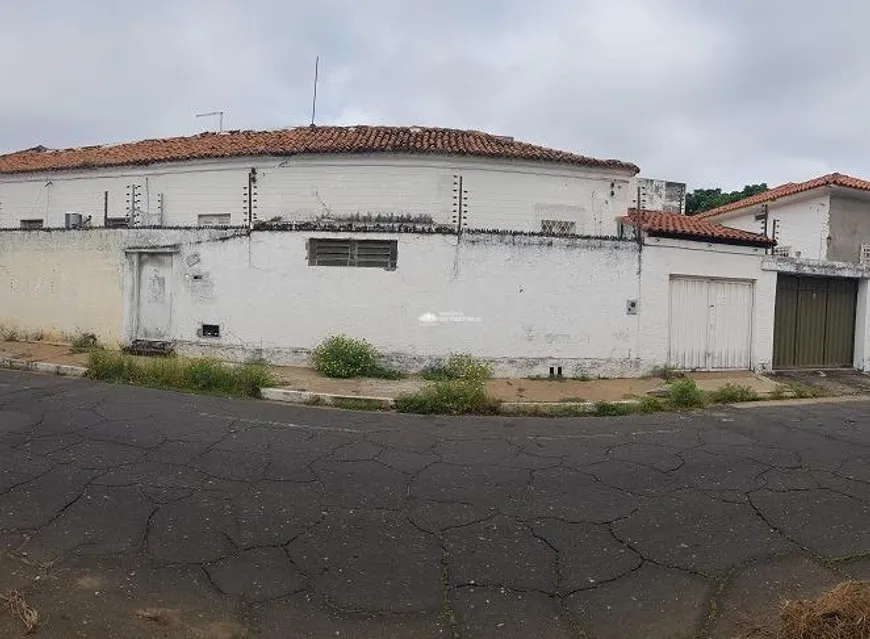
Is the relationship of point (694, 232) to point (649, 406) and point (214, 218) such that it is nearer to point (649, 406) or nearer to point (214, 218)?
point (649, 406)

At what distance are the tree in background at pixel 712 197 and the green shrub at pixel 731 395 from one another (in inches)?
875

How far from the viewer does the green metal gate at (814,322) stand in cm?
1279

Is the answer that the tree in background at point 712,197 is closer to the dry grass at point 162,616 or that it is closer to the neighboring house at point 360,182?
the neighboring house at point 360,182

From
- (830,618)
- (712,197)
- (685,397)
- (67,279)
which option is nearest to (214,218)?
(67,279)

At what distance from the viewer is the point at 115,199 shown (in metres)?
16.5

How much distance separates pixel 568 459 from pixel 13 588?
438 centimetres

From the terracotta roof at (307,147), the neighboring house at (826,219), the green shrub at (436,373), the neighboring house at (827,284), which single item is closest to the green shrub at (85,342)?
the terracotta roof at (307,147)

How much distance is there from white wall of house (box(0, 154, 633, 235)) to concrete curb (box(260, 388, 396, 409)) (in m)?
6.72

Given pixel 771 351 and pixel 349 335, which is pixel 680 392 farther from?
pixel 349 335

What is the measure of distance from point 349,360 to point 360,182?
5692 millimetres

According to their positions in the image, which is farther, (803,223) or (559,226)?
(803,223)

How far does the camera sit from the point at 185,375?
899 centimetres

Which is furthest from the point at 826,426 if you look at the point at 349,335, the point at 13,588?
the point at 13,588

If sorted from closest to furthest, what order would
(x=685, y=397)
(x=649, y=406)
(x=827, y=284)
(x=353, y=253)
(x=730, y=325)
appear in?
1. (x=649, y=406)
2. (x=685, y=397)
3. (x=353, y=253)
4. (x=730, y=325)
5. (x=827, y=284)
